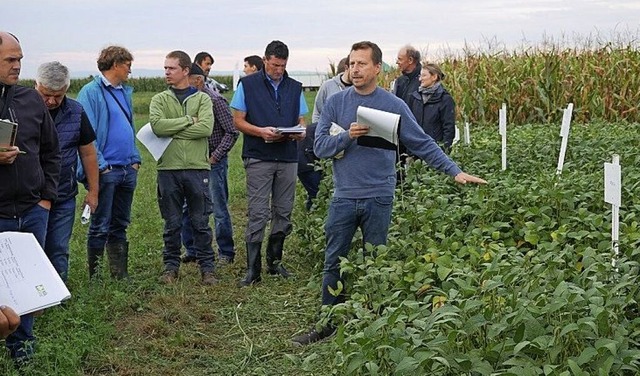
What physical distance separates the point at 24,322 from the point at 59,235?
1305mm

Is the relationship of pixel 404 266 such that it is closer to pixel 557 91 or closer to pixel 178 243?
pixel 178 243

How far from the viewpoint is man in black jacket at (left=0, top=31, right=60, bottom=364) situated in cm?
516

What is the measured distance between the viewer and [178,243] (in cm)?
771

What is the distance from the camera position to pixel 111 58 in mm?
7273

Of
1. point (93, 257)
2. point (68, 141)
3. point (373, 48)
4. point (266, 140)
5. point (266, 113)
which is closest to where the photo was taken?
point (373, 48)

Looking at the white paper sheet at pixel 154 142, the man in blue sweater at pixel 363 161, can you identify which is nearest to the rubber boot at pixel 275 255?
the white paper sheet at pixel 154 142

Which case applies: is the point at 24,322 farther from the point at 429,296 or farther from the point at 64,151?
the point at 429,296

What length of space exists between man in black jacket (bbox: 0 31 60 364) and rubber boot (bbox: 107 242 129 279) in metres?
1.96

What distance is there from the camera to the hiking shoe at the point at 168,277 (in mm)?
7639

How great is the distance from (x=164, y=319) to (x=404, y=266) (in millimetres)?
2337

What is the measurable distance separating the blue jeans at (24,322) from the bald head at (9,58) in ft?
2.61

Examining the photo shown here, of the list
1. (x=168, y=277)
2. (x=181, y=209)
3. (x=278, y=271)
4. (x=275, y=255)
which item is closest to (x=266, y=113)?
(x=181, y=209)

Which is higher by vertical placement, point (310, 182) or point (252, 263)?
point (310, 182)

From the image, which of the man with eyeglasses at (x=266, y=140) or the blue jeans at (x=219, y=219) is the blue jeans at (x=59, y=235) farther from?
the blue jeans at (x=219, y=219)
